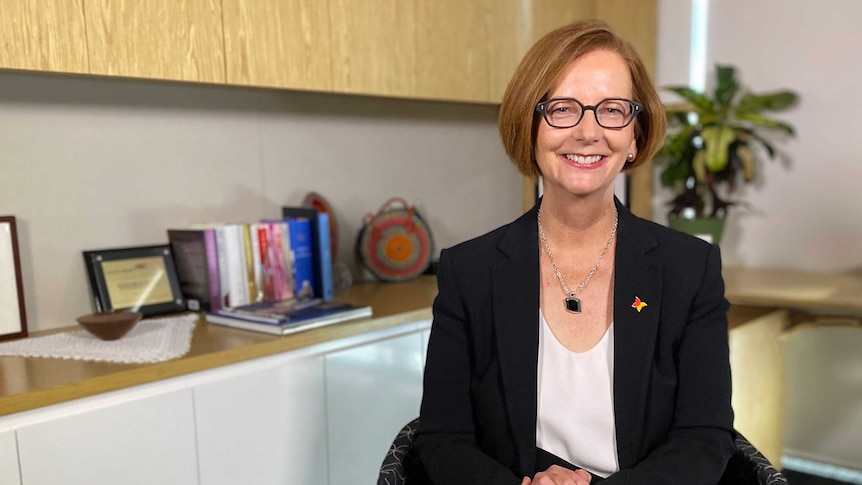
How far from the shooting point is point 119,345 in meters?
1.69

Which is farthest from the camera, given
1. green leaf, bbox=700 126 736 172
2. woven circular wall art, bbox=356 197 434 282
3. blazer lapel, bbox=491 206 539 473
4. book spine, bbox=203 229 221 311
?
green leaf, bbox=700 126 736 172

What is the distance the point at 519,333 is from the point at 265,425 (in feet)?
2.73

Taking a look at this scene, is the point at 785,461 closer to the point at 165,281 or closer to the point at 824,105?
the point at 824,105

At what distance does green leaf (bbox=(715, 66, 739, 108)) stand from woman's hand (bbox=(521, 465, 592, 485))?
7.41 ft

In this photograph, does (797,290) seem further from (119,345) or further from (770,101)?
(119,345)

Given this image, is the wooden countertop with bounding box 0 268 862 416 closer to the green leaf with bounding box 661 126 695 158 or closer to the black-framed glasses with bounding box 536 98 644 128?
the green leaf with bounding box 661 126 695 158

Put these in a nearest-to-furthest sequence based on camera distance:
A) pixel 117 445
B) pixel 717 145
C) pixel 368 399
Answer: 1. pixel 117 445
2. pixel 368 399
3. pixel 717 145

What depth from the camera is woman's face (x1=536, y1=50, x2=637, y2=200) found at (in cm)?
119

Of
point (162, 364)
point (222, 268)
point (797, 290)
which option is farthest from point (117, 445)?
point (797, 290)

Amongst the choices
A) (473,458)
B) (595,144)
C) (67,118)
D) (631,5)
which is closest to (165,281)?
(67,118)

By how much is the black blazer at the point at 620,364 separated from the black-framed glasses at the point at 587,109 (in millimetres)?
207

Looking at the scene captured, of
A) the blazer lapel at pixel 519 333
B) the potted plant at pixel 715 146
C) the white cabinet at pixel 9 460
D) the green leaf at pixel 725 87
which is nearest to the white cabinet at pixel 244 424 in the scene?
the white cabinet at pixel 9 460

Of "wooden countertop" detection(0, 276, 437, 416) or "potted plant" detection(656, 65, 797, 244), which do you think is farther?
"potted plant" detection(656, 65, 797, 244)

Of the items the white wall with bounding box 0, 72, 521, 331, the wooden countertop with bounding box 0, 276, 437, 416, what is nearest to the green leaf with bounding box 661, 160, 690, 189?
the white wall with bounding box 0, 72, 521, 331
